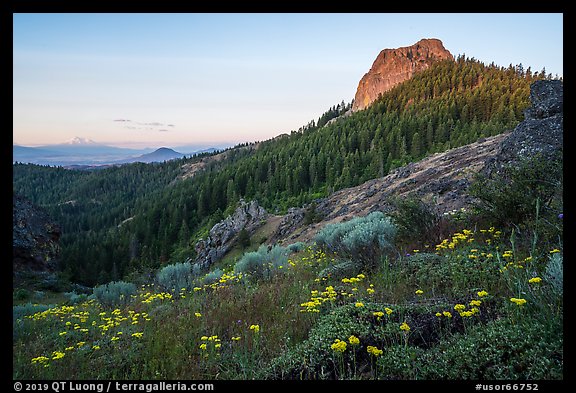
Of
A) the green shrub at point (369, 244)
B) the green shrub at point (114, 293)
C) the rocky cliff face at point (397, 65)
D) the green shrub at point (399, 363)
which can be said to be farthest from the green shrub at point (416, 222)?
the rocky cliff face at point (397, 65)

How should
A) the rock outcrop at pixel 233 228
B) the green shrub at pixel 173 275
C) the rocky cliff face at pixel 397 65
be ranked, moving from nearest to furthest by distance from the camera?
the green shrub at pixel 173 275, the rock outcrop at pixel 233 228, the rocky cliff face at pixel 397 65

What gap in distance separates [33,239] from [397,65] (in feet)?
412

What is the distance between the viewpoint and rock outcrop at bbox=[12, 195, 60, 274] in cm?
2205

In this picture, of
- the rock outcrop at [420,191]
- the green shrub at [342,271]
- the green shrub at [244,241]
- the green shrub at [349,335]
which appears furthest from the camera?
the green shrub at [244,241]

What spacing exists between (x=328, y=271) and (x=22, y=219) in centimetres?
2919

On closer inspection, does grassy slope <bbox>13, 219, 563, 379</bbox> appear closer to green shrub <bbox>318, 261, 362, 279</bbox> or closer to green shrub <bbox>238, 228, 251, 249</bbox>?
green shrub <bbox>318, 261, 362, 279</bbox>

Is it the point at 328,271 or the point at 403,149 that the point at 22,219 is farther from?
the point at 403,149

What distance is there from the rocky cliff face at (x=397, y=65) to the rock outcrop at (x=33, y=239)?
359 ft

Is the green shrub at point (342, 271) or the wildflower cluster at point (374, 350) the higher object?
the wildflower cluster at point (374, 350)

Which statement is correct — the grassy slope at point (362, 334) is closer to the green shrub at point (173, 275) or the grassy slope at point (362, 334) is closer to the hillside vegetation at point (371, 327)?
the hillside vegetation at point (371, 327)

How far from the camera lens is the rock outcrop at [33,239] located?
868 inches

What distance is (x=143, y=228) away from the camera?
257 feet

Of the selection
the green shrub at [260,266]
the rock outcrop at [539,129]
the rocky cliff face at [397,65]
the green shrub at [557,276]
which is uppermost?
the rocky cliff face at [397,65]
